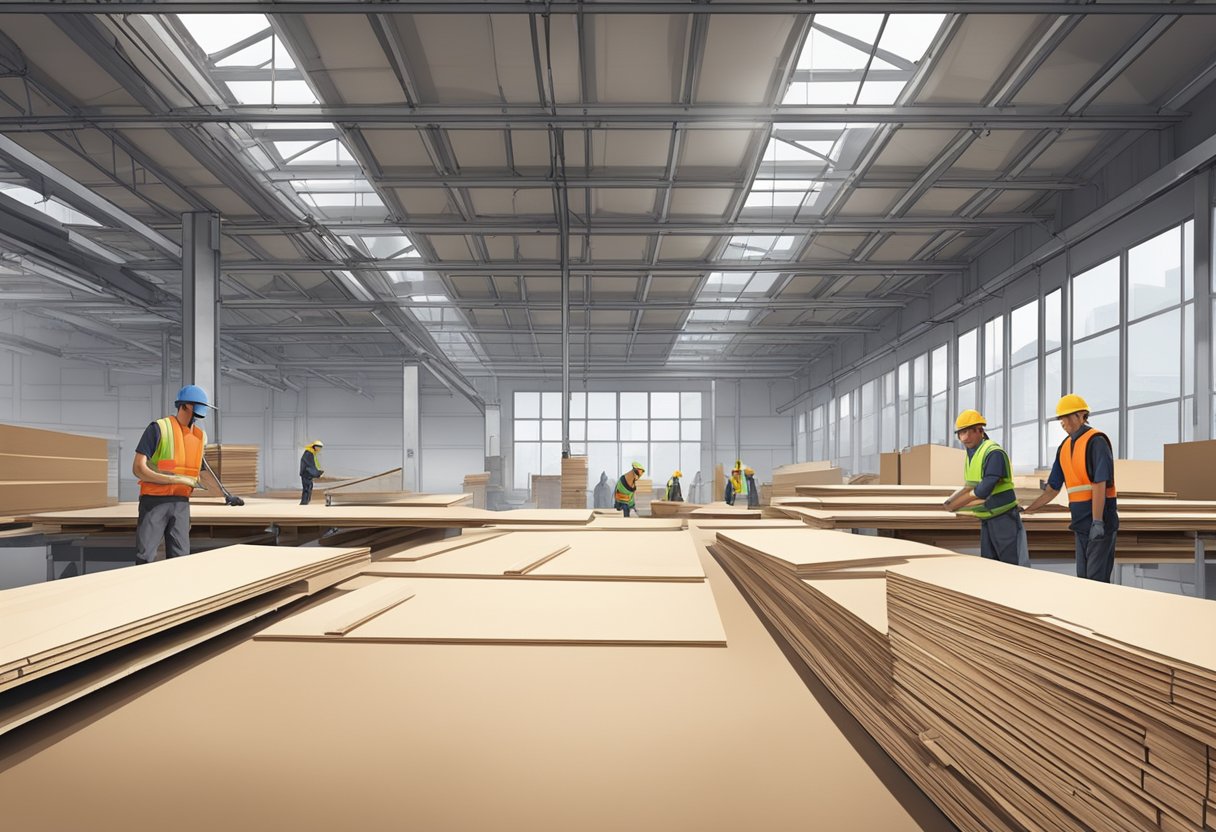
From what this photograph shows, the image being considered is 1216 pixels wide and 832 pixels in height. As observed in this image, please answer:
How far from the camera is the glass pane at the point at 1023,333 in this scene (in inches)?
543

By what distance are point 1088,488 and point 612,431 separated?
82.5 feet

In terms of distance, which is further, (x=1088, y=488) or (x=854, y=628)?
Result: (x=1088, y=488)

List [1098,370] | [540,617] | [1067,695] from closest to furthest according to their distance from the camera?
[1067,695]
[540,617]
[1098,370]

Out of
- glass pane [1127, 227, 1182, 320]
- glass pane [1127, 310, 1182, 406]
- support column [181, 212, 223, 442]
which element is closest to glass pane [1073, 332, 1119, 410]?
glass pane [1127, 310, 1182, 406]

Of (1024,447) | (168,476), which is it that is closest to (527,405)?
(1024,447)

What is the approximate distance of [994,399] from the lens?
15273mm

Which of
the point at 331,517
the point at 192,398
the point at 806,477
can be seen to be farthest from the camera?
the point at 806,477

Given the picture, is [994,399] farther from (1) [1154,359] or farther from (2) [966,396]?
(1) [1154,359]

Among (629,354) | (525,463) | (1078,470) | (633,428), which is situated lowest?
(525,463)

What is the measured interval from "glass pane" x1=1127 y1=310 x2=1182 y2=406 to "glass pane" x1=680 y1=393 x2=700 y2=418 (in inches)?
792

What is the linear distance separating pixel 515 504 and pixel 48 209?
62.7 feet

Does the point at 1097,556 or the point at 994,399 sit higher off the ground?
the point at 994,399

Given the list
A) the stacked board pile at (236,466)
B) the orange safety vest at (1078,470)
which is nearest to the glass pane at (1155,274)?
the orange safety vest at (1078,470)

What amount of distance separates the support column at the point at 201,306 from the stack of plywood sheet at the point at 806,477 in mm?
9617
